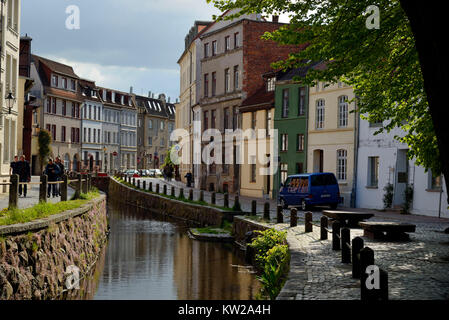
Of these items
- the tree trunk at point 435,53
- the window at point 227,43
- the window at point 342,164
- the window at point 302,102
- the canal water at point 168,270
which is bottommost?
the canal water at point 168,270

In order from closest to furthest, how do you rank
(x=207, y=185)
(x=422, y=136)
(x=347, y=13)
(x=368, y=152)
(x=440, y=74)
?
1. (x=440, y=74)
2. (x=347, y=13)
3. (x=422, y=136)
4. (x=368, y=152)
5. (x=207, y=185)

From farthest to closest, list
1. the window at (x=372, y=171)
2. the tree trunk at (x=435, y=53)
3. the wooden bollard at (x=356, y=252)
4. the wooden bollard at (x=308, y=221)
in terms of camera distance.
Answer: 1. the window at (x=372, y=171)
2. the wooden bollard at (x=308, y=221)
3. the wooden bollard at (x=356, y=252)
4. the tree trunk at (x=435, y=53)

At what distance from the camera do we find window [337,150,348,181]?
111ft

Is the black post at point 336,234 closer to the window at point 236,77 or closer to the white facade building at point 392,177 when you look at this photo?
the white facade building at point 392,177

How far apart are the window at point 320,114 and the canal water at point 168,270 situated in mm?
11621

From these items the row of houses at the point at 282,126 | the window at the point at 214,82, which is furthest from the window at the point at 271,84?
the window at the point at 214,82

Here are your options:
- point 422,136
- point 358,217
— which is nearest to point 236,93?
point 358,217

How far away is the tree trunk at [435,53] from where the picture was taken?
6305mm

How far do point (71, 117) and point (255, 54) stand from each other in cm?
3743

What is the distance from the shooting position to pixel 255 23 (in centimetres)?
4675

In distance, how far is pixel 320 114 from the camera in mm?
36062
